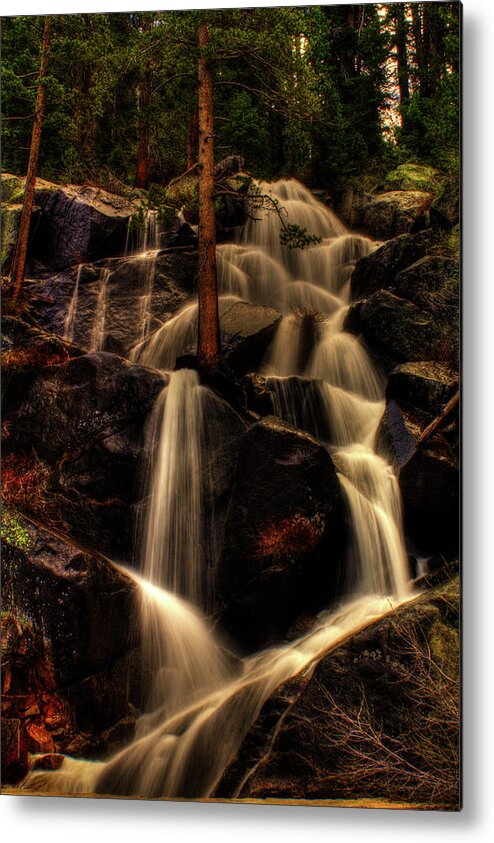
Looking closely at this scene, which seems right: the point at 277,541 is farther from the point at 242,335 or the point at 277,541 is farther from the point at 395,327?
the point at 395,327

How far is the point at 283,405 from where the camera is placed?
15.4 ft

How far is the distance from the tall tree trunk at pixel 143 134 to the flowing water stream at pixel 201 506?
914 mm

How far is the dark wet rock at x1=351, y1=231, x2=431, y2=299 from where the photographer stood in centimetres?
490

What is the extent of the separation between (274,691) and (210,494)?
53.4 inches

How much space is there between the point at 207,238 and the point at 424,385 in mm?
2019

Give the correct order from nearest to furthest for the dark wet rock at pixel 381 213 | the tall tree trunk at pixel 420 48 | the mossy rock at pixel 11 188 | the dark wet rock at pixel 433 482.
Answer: the dark wet rock at pixel 433 482 < the tall tree trunk at pixel 420 48 < the mossy rock at pixel 11 188 < the dark wet rock at pixel 381 213

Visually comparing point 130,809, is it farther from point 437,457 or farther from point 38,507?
point 437,457

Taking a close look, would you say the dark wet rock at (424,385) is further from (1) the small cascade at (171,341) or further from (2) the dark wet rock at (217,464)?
(1) the small cascade at (171,341)

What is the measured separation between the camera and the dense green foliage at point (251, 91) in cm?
423

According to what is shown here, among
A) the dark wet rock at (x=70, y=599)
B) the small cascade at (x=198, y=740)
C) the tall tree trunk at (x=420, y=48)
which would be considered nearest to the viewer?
the small cascade at (x=198, y=740)

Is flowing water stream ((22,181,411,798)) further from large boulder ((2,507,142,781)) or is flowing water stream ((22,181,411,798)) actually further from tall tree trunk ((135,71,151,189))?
tall tree trunk ((135,71,151,189))

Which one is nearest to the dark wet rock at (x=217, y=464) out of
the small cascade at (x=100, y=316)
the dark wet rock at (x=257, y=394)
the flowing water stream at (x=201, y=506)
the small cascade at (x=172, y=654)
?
the flowing water stream at (x=201, y=506)

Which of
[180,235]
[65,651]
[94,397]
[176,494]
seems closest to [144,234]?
[180,235]

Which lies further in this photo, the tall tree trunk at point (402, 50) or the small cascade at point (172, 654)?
the tall tree trunk at point (402, 50)
